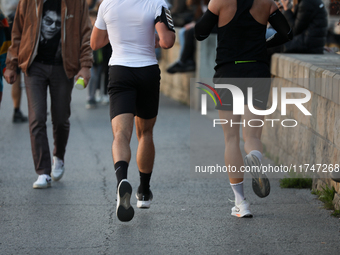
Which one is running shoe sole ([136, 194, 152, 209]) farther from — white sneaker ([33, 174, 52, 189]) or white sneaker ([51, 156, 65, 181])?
white sneaker ([51, 156, 65, 181])

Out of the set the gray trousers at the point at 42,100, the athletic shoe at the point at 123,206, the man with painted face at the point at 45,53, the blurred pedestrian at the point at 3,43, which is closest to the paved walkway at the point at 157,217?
the athletic shoe at the point at 123,206

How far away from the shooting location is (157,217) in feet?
15.3

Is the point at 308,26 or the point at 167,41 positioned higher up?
the point at 167,41

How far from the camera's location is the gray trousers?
5.61 m

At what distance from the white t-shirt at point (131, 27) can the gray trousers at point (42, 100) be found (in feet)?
4.70

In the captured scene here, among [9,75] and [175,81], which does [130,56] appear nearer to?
[9,75]

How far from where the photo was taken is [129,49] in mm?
4324

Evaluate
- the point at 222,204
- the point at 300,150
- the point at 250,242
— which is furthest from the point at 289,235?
the point at 300,150

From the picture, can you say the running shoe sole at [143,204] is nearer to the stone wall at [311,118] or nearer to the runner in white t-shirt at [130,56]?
the runner in white t-shirt at [130,56]

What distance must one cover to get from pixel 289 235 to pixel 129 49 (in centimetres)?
179

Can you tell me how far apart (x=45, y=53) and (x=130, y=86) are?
1655 millimetres

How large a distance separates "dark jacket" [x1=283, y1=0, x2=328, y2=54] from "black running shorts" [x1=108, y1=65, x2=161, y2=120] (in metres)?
3.19

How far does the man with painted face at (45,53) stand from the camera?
5.55m

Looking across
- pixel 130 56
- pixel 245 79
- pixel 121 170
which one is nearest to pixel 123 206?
pixel 121 170
